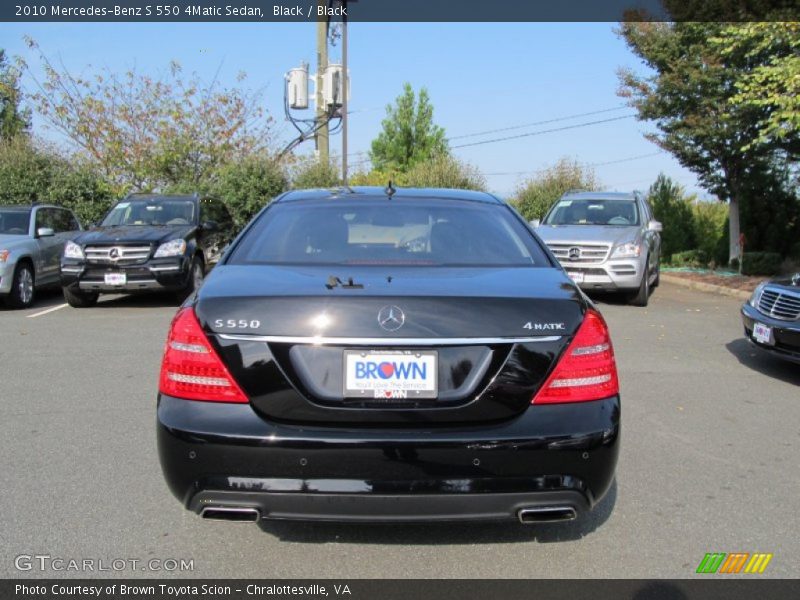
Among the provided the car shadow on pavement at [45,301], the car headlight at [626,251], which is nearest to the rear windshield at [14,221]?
the car shadow on pavement at [45,301]

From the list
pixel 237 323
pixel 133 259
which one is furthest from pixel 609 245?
pixel 237 323

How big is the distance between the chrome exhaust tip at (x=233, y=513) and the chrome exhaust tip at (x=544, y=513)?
0.97 metres

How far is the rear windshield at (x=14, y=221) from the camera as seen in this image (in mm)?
11820

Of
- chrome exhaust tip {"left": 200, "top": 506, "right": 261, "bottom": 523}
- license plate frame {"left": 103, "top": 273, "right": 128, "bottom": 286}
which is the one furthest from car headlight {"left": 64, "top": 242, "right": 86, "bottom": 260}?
chrome exhaust tip {"left": 200, "top": 506, "right": 261, "bottom": 523}

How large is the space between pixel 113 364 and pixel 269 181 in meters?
12.7

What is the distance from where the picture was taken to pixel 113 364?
705 centimetres

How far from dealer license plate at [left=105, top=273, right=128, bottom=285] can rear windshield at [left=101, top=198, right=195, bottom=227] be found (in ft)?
4.89

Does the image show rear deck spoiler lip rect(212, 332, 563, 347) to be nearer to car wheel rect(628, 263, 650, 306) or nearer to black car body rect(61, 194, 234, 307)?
black car body rect(61, 194, 234, 307)

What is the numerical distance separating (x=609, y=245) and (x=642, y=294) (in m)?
0.95

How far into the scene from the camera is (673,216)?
819 inches

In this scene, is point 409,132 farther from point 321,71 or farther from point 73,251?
point 73,251

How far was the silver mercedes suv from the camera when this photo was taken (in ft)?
36.5

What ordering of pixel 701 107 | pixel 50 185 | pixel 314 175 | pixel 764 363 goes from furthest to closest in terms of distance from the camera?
pixel 314 175, pixel 50 185, pixel 701 107, pixel 764 363
